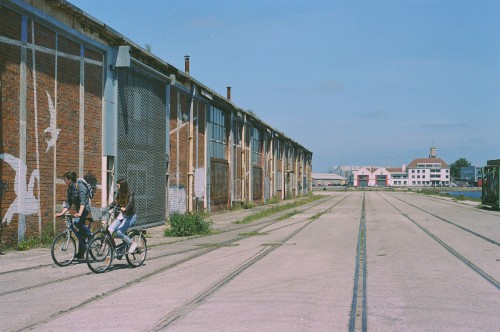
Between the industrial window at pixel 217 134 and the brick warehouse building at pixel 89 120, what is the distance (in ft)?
0.98

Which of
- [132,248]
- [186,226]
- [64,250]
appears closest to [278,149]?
[186,226]

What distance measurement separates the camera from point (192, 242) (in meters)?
15.7

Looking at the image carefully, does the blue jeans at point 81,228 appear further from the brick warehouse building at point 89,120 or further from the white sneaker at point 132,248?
the brick warehouse building at point 89,120

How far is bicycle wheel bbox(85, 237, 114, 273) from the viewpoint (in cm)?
978

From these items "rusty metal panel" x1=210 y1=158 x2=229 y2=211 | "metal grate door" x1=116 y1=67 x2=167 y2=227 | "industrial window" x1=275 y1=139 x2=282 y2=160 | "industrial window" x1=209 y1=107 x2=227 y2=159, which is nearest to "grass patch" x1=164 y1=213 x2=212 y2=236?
"metal grate door" x1=116 y1=67 x2=167 y2=227

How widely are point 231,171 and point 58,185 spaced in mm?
20118

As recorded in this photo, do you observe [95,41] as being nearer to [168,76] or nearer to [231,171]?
[168,76]

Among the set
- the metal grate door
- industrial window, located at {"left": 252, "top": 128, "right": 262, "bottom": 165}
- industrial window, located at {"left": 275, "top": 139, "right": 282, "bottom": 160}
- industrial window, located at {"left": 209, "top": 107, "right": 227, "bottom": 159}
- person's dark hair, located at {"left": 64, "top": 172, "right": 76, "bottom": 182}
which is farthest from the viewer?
industrial window, located at {"left": 275, "top": 139, "right": 282, "bottom": 160}

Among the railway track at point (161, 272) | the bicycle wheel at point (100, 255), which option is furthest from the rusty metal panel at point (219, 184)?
the bicycle wheel at point (100, 255)

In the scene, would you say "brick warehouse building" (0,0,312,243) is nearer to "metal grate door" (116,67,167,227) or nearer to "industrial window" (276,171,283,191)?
"metal grate door" (116,67,167,227)

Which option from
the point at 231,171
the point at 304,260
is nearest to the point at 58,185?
Result: the point at 304,260

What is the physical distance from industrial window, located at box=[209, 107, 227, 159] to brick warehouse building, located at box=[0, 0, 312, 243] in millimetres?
300

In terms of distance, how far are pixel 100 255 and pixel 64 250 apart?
108 cm

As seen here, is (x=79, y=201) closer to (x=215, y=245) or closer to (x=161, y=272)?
(x=161, y=272)
